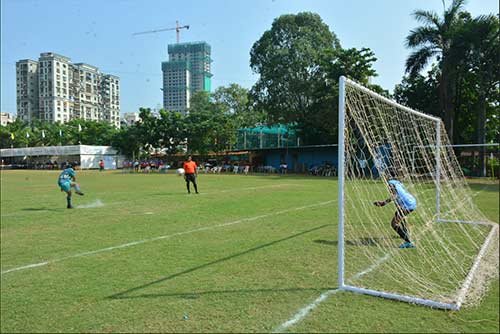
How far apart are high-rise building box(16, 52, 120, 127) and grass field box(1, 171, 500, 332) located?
285ft

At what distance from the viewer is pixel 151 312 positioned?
4.44m

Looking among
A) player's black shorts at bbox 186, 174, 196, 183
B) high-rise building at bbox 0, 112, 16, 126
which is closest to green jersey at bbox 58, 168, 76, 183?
player's black shorts at bbox 186, 174, 196, 183

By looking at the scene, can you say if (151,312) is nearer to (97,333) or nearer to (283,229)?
(97,333)

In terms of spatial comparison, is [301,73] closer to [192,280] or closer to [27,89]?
[192,280]

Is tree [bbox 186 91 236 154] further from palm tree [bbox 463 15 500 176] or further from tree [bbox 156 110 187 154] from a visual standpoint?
palm tree [bbox 463 15 500 176]

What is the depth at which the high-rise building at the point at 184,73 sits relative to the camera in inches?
2432

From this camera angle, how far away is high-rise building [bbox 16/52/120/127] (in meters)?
88.2

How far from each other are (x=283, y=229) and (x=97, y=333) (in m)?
5.60

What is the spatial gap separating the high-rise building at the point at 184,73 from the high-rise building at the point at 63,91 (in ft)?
101

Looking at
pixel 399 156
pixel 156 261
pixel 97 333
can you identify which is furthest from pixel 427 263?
pixel 97 333

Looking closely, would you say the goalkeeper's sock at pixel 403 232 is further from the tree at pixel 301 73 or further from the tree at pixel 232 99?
the tree at pixel 232 99

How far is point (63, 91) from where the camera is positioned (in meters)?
90.9

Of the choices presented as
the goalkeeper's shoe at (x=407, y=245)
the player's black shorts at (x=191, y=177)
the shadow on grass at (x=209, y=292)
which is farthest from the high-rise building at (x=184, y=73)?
the shadow on grass at (x=209, y=292)

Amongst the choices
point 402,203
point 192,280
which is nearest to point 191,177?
point 402,203
